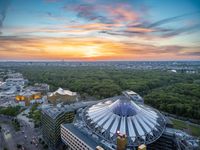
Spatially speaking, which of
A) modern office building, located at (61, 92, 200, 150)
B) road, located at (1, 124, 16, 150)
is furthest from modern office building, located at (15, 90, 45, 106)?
modern office building, located at (61, 92, 200, 150)

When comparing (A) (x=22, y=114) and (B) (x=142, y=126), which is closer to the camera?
(B) (x=142, y=126)

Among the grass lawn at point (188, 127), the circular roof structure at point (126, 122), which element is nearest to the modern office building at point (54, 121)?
the circular roof structure at point (126, 122)

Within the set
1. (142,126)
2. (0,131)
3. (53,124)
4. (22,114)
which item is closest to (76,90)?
(22,114)

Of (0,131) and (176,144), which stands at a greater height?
(176,144)

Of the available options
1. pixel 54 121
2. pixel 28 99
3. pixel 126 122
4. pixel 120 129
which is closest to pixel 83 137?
pixel 120 129

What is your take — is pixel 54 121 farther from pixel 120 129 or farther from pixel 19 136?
pixel 120 129

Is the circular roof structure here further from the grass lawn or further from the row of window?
the grass lawn

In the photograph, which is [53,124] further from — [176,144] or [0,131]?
[176,144]

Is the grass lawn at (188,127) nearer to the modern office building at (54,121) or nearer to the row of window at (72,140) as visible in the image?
the row of window at (72,140)
